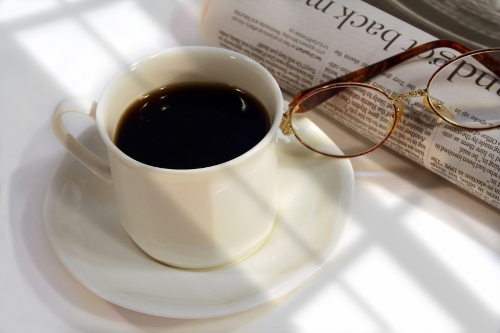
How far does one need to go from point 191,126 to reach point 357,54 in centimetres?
23

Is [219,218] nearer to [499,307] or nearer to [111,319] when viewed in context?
[111,319]

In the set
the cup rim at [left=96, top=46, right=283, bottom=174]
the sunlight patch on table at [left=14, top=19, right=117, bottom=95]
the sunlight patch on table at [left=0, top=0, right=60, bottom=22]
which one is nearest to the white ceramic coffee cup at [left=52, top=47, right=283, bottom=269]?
the cup rim at [left=96, top=46, right=283, bottom=174]

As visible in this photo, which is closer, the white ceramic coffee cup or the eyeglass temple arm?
the white ceramic coffee cup

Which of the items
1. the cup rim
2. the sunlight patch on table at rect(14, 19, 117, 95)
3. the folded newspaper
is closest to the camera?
the cup rim

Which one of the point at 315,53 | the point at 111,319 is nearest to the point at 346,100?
the point at 315,53

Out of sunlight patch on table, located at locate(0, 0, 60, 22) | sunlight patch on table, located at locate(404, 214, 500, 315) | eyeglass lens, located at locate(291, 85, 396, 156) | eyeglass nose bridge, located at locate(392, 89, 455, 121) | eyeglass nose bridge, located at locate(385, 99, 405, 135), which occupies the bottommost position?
sunlight patch on table, located at locate(404, 214, 500, 315)

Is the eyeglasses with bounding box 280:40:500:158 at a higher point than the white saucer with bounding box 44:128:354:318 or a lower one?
higher

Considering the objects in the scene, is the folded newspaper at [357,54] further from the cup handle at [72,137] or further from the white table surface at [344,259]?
the cup handle at [72,137]

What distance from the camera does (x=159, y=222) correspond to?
0.34 m

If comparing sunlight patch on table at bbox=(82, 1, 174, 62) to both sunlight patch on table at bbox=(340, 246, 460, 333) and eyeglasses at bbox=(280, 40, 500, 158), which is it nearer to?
eyeglasses at bbox=(280, 40, 500, 158)

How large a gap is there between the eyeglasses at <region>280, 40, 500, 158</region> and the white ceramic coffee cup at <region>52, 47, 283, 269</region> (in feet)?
0.32

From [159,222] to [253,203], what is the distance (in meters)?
0.08

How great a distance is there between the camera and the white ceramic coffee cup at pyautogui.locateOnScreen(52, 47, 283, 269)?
1.05 ft

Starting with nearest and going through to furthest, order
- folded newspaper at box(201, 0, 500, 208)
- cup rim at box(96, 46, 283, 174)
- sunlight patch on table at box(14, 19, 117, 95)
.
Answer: cup rim at box(96, 46, 283, 174) < folded newspaper at box(201, 0, 500, 208) < sunlight patch on table at box(14, 19, 117, 95)
